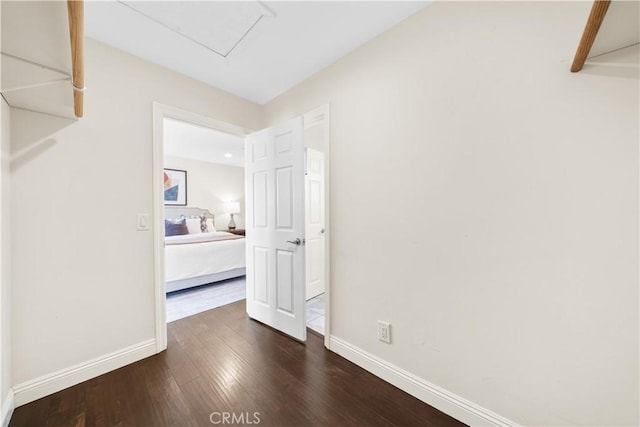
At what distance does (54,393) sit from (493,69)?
309cm

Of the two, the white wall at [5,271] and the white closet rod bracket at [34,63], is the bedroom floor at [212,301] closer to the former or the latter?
the white wall at [5,271]

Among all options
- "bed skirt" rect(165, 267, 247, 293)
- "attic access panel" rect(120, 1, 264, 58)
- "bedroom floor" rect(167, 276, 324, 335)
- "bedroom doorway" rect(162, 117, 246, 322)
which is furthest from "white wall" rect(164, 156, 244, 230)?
"attic access panel" rect(120, 1, 264, 58)

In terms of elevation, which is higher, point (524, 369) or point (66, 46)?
point (66, 46)

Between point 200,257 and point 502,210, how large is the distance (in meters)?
3.56

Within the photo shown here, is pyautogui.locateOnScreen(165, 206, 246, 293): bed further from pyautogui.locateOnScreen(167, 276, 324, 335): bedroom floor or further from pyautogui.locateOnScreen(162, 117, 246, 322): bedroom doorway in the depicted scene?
pyautogui.locateOnScreen(167, 276, 324, 335): bedroom floor

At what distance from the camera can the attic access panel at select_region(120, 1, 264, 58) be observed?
1.32m

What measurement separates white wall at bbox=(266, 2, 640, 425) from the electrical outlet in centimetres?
4

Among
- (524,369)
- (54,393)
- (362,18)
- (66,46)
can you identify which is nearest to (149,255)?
(54,393)

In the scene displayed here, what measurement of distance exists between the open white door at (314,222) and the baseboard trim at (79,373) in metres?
1.65

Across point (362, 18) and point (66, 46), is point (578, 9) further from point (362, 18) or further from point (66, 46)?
point (66, 46)

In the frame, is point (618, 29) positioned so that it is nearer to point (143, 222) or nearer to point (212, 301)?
point (143, 222)

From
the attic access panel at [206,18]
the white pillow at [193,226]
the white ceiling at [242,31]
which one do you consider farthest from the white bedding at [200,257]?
the attic access panel at [206,18]

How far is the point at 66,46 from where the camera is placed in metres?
0.89

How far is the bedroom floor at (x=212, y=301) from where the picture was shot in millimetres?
2502
